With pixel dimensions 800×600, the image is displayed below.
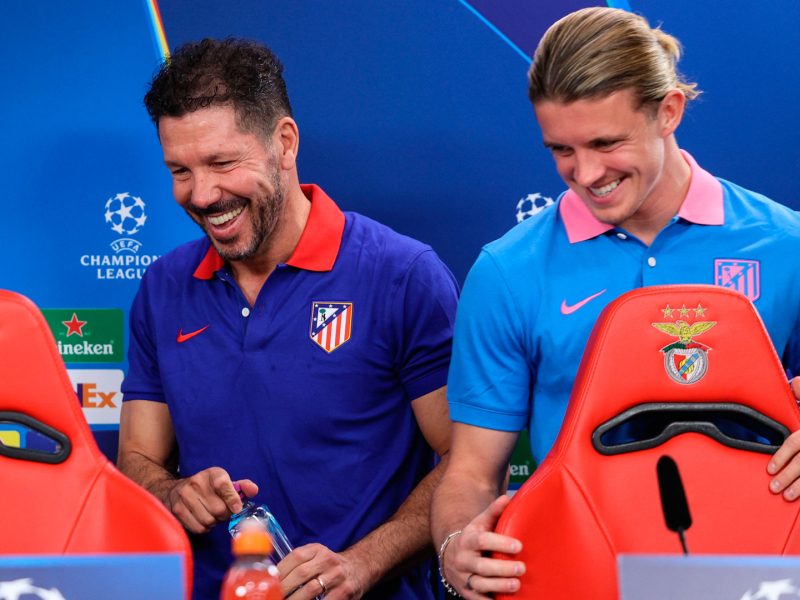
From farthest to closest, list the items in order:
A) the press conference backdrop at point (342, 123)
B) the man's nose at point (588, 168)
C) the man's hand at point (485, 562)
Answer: the press conference backdrop at point (342, 123) < the man's nose at point (588, 168) < the man's hand at point (485, 562)

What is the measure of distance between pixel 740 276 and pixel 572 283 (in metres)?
0.26

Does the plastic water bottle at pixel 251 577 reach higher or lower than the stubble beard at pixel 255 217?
lower

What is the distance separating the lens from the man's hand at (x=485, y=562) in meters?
0.99

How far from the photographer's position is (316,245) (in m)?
1.61

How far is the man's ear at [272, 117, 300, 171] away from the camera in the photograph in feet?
5.31

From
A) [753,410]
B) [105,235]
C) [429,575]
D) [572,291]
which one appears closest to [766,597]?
[753,410]

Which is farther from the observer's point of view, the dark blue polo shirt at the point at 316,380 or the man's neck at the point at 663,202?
the dark blue polo shirt at the point at 316,380

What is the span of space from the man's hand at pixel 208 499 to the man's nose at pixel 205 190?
49 cm

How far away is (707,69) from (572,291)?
2.70 feet

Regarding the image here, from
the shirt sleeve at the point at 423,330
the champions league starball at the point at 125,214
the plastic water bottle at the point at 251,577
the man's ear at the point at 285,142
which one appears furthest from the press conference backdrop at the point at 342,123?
the plastic water bottle at the point at 251,577

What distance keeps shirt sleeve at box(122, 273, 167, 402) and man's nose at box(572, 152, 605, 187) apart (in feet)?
3.03

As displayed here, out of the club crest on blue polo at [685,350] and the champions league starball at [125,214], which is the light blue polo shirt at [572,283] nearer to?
the club crest on blue polo at [685,350]

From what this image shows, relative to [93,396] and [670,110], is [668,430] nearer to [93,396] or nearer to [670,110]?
[670,110]

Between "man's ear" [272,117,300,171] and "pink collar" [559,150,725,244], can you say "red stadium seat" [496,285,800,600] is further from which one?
"man's ear" [272,117,300,171]
